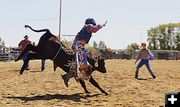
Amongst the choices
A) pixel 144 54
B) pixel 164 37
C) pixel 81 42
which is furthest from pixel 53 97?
pixel 164 37

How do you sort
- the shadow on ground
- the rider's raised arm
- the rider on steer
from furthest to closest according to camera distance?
the rider on steer → the rider's raised arm → the shadow on ground

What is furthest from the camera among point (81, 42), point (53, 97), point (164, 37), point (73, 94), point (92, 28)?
point (164, 37)

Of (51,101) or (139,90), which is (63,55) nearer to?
(51,101)

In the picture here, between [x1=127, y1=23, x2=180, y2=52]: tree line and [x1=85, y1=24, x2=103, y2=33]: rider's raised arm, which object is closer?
[x1=85, y1=24, x2=103, y2=33]: rider's raised arm

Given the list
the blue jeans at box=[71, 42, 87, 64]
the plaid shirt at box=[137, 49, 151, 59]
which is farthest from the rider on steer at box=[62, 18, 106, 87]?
the plaid shirt at box=[137, 49, 151, 59]

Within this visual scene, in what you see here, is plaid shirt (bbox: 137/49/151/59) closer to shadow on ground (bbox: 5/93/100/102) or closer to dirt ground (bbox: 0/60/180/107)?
dirt ground (bbox: 0/60/180/107)

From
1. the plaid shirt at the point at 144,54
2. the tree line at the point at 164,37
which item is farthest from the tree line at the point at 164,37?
the plaid shirt at the point at 144,54

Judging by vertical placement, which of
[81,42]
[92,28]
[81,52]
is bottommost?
[81,52]

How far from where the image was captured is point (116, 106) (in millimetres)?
8523

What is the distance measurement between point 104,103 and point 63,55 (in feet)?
6.70

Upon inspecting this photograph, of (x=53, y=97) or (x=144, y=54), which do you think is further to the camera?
(x=144, y=54)

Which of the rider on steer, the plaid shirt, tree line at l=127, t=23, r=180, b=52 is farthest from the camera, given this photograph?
tree line at l=127, t=23, r=180, b=52

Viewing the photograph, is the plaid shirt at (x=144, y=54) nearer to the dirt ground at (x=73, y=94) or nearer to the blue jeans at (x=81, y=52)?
the dirt ground at (x=73, y=94)

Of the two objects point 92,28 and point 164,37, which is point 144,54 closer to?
point 92,28
